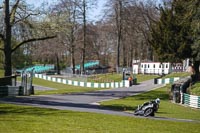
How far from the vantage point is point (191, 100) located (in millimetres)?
33656

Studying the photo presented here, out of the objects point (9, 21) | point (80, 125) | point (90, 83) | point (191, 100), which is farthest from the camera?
point (90, 83)

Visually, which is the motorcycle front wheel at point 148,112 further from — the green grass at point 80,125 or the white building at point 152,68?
the white building at point 152,68

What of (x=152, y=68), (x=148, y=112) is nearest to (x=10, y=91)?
(x=148, y=112)

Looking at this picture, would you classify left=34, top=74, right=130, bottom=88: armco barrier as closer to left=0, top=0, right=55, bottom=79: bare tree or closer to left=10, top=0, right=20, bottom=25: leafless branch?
left=0, top=0, right=55, bottom=79: bare tree

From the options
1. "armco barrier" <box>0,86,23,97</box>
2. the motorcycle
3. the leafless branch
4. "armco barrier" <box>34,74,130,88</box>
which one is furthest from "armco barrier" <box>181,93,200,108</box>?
"armco barrier" <box>34,74,130,88</box>

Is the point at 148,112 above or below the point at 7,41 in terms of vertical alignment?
below

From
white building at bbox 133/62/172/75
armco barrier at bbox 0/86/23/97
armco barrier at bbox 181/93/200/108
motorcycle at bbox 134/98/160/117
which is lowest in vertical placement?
armco barrier at bbox 181/93/200/108

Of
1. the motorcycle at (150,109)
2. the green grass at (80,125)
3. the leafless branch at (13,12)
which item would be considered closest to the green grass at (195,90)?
the motorcycle at (150,109)

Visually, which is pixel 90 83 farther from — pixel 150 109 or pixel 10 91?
pixel 150 109

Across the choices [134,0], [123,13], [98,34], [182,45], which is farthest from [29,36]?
[98,34]

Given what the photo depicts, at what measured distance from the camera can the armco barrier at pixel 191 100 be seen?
32778 millimetres

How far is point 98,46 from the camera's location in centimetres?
9994

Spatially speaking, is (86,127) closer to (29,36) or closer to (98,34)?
(29,36)

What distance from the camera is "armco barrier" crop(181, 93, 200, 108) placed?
108 ft
